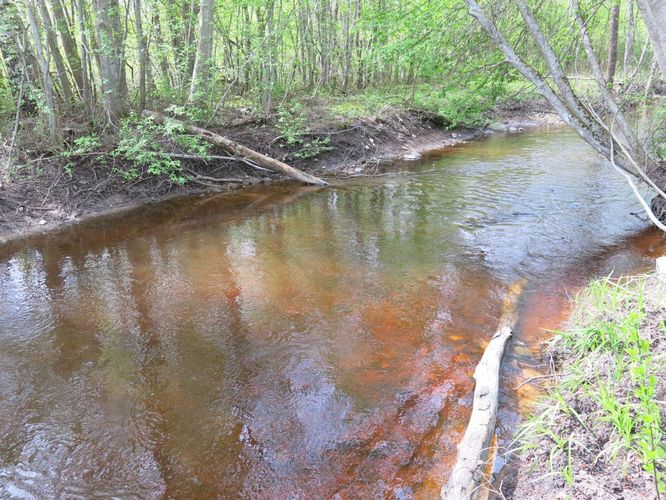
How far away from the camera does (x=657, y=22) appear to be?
338 cm

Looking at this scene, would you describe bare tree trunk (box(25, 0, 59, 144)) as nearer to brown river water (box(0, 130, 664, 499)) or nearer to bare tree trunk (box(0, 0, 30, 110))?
bare tree trunk (box(0, 0, 30, 110))

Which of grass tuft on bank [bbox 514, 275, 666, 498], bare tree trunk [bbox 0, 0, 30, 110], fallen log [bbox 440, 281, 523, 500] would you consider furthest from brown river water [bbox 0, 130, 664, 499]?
bare tree trunk [bbox 0, 0, 30, 110]

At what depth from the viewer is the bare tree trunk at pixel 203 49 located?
35.9ft

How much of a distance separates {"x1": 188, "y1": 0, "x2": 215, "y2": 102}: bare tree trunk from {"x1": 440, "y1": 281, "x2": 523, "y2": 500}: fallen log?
9118mm

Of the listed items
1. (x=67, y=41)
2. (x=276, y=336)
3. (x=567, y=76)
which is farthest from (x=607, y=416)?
(x=67, y=41)

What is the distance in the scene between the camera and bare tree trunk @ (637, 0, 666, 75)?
131 inches

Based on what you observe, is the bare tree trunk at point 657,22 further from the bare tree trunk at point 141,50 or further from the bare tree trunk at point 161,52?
the bare tree trunk at point 141,50

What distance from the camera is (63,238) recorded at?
28.7 feet

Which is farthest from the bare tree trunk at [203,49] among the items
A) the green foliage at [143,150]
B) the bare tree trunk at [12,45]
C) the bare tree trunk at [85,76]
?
the bare tree trunk at [12,45]

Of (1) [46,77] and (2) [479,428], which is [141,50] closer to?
(1) [46,77]

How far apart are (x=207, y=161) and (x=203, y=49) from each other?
275 cm

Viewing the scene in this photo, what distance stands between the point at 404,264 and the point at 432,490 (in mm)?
4289

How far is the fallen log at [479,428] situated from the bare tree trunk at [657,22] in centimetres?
281

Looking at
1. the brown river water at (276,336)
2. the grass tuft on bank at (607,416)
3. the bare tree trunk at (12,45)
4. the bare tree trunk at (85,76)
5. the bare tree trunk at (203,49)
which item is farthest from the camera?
the bare tree trunk at (203,49)
